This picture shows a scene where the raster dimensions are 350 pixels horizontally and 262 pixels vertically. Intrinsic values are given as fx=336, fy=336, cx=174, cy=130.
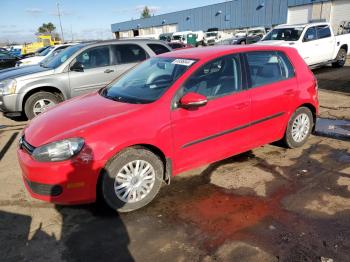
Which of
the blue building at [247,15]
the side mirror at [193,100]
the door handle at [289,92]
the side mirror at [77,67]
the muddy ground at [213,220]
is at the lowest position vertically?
the muddy ground at [213,220]

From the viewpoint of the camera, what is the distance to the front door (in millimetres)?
3756

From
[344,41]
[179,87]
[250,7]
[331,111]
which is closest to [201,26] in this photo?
[250,7]

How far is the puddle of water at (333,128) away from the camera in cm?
569

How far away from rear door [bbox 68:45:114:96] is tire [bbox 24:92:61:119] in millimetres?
466

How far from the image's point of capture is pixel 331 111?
7168mm

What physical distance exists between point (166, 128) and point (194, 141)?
437mm

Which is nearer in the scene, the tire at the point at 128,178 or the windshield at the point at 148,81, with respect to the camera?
the tire at the point at 128,178

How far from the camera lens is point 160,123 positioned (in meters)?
3.56

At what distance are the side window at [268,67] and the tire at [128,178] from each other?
5.66 ft

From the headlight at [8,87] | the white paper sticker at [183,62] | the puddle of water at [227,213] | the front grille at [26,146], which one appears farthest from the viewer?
the headlight at [8,87]

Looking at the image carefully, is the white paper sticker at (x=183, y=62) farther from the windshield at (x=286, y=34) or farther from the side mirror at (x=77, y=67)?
the windshield at (x=286, y=34)

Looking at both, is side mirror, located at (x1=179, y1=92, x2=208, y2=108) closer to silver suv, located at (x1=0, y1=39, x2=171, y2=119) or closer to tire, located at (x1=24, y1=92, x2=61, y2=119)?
silver suv, located at (x1=0, y1=39, x2=171, y2=119)

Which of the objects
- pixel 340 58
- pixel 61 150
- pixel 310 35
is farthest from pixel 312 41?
pixel 61 150

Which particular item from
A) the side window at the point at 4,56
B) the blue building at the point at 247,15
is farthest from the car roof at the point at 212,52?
the blue building at the point at 247,15
